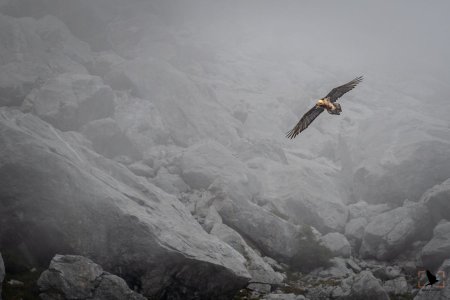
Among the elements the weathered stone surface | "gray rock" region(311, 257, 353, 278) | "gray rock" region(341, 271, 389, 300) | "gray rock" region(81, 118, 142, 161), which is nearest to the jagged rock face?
"gray rock" region(341, 271, 389, 300)

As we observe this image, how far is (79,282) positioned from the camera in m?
20.2

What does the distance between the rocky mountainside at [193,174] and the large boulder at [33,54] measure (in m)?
0.28

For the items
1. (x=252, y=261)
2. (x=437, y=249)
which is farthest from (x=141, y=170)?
(x=437, y=249)

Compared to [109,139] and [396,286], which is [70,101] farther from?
[396,286]

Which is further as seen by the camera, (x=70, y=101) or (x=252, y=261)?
(x=70, y=101)

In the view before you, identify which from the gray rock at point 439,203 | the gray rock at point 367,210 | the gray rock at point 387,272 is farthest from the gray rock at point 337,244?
the gray rock at point 439,203

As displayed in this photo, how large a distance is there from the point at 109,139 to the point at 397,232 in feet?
108

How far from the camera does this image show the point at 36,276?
69.8 ft

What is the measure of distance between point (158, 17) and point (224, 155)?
237 feet

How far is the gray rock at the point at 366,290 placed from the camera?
26.2 metres

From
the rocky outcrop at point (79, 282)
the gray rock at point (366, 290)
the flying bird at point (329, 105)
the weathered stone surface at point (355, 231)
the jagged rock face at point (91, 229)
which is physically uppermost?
the flying bird at point (329, 105)

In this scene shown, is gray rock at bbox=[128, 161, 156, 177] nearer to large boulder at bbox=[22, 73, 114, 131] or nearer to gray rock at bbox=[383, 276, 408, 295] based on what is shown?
large boulder at bbox=[22, 73, 114, 131]

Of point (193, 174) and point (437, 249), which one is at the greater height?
point (437, 249)

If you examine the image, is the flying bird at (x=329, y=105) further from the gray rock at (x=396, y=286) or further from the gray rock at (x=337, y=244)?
the gray rock at (x=337, y=244)
